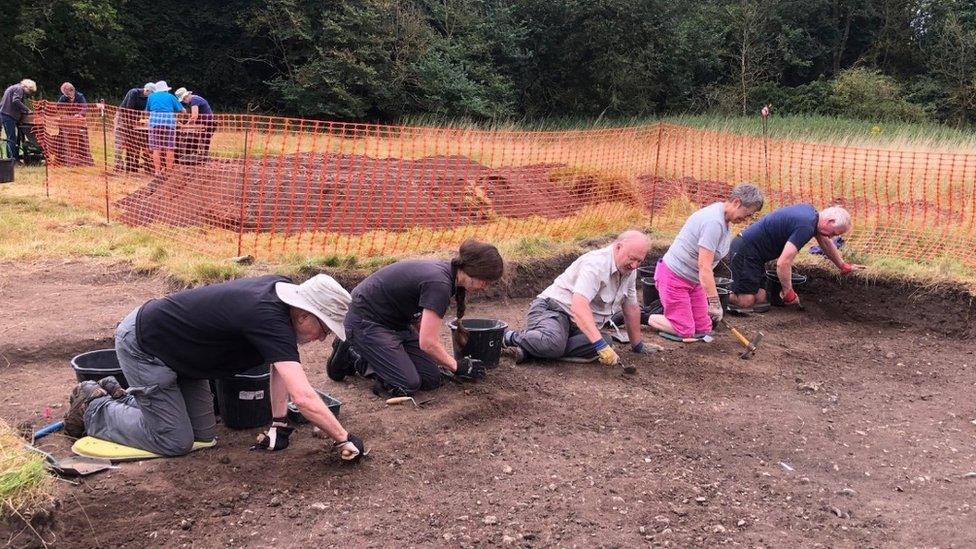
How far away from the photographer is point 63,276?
7668 mm

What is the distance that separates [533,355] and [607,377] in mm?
631

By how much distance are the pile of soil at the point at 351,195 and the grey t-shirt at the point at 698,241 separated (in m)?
3.47

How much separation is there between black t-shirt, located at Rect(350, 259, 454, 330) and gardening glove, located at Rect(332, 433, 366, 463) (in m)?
1.16

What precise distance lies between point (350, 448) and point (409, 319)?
1.54 meters

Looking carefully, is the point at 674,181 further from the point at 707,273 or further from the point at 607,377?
the point at 607,377

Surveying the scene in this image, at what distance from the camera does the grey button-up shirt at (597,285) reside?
5883mm

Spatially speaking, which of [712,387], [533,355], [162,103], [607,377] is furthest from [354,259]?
[162,103]

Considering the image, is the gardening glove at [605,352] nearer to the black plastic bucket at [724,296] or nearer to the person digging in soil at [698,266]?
the person digging in soil at [698,266]

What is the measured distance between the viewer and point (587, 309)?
5.82m

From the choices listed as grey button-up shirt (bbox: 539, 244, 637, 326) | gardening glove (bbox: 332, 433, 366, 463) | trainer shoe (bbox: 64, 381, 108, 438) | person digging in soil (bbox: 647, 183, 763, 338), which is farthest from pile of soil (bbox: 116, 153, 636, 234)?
gardening glove (bbox: 332, 433, 366, 463)

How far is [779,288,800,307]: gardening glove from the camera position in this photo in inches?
319


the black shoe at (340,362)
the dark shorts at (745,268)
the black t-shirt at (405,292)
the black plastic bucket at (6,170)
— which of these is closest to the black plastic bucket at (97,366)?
the black shoe at (340,362)

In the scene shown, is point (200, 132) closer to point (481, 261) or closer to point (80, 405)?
point (80, 405)

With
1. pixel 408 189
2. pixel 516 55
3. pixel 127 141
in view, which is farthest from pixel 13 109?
pixel 516 55
